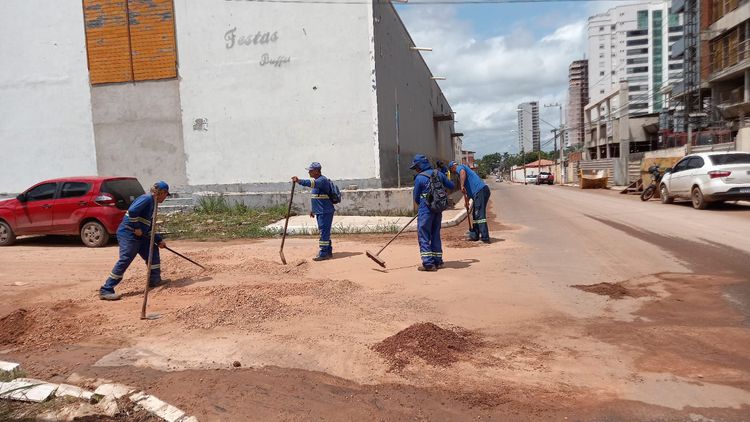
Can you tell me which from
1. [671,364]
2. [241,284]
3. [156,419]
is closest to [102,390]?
[156,419]

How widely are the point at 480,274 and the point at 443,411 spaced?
4200 mm

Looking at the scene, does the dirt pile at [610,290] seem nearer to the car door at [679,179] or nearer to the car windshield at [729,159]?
the car windshield at [729,159]

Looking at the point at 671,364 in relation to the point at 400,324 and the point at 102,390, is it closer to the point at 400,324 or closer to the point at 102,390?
the point at 400,324

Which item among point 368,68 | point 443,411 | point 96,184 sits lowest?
point 443,411

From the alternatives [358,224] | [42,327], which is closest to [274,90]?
[358,224]

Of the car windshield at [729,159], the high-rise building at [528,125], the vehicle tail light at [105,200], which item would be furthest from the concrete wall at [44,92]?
the high-rise building at [528,125]

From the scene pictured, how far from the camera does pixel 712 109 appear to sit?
39188 mm

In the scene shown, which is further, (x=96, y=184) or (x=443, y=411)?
(x=96, y=184)

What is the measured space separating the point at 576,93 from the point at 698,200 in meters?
97.6

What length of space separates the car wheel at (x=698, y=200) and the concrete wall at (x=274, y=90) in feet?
30.9

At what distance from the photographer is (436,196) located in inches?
301

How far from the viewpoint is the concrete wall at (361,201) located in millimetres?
15367

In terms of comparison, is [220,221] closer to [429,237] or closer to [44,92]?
[429,237]

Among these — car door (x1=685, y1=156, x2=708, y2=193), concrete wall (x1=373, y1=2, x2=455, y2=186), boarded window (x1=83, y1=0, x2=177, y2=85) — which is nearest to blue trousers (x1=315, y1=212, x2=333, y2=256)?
concrete wall (x1=373, y1=2, x2=455, y2=186)
